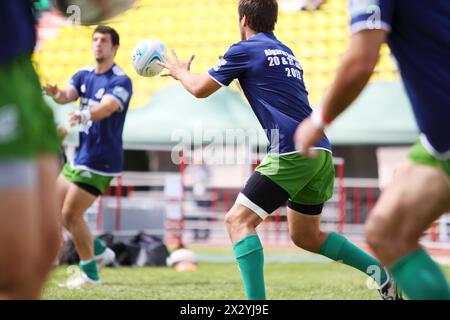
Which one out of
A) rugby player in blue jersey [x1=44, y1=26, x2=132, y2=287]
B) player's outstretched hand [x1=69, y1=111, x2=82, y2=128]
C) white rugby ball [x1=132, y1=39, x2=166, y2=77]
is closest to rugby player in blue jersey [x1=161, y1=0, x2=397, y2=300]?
white rugby ball [x1=132, y1=39, x2=166, y2=77]

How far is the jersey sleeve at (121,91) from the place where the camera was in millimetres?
7859

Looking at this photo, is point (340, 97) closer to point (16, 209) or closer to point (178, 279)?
point (16, 209)

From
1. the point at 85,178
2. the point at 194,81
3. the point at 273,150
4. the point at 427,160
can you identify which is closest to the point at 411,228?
the point at 427,160

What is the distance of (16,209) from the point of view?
2436 mm

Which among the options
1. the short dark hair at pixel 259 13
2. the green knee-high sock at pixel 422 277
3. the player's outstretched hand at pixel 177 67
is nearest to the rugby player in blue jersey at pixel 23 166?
the green knee-high sock at pixel 422 277

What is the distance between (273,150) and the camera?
211 inches

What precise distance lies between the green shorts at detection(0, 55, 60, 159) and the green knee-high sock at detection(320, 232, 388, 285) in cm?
326

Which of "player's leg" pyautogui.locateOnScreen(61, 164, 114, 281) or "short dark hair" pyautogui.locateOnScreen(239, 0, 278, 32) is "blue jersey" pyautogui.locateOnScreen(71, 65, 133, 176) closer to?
"player's leg" pyautogui.locateOnScreen(61, 164, 114, 281)

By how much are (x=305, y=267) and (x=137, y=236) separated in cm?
221

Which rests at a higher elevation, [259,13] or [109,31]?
[259,13]

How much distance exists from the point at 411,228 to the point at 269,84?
2377 mm

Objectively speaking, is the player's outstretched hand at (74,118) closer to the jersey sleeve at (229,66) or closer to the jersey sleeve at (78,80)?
the jersey sleeve at (78,80)

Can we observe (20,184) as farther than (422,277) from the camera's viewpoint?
No

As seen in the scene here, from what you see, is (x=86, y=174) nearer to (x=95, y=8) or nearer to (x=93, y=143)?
(x=93, y=143)
